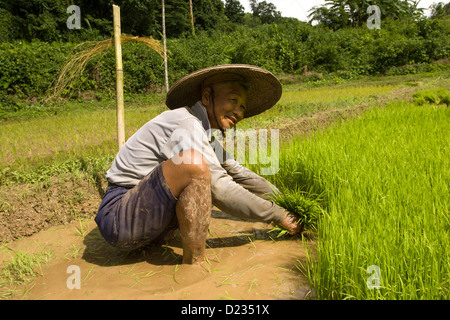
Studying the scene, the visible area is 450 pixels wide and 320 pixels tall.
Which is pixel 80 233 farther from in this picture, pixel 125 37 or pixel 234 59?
pixel 234 59

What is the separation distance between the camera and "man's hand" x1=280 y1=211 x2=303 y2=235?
6.31 ft

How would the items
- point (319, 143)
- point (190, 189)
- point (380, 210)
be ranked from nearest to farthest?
point (190, 189), point (380, 210), point (319, 143)

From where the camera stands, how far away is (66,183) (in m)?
2.77

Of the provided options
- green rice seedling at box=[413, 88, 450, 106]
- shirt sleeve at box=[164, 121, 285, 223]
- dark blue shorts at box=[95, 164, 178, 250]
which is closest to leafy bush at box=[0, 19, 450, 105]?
green rice seedling at box=[413, 88, 450, 106]

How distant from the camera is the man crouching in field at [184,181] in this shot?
61.5 inches

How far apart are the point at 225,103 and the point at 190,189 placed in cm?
54

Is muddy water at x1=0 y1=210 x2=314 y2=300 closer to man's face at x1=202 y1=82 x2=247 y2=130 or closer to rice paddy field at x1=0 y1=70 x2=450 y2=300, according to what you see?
rice paddy field at x1=0 y1=70 x2=450 y2=300

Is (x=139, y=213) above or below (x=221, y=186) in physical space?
below

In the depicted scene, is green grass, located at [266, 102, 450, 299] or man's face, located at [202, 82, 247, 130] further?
man's face, located at [202, 82, 247, 130]

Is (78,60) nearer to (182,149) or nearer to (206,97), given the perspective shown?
(206,97)

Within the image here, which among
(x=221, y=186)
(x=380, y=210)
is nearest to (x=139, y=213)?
(x=221, y=186)

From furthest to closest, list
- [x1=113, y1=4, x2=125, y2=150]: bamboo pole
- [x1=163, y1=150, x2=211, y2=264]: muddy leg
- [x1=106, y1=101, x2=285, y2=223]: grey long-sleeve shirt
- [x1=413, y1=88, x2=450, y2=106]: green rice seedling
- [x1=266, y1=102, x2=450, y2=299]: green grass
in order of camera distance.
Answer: [x1=413, y1=88, x2=450, y2=106]: green rice seedling, [x1=113, y1=4, x2=125, y2=150]: bamboo pole, [x1=106, y1=101, x2=285, y2=223]: grey long-sleeve shirt, [x1=163, y1=150, x2=211, y2=264]: muddy leg, [x1=266, y1=102, x2=450, y2=299]: green grass

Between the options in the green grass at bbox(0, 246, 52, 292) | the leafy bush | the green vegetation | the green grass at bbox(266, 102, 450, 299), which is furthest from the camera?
the leafy bush

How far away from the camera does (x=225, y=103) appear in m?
1.84
